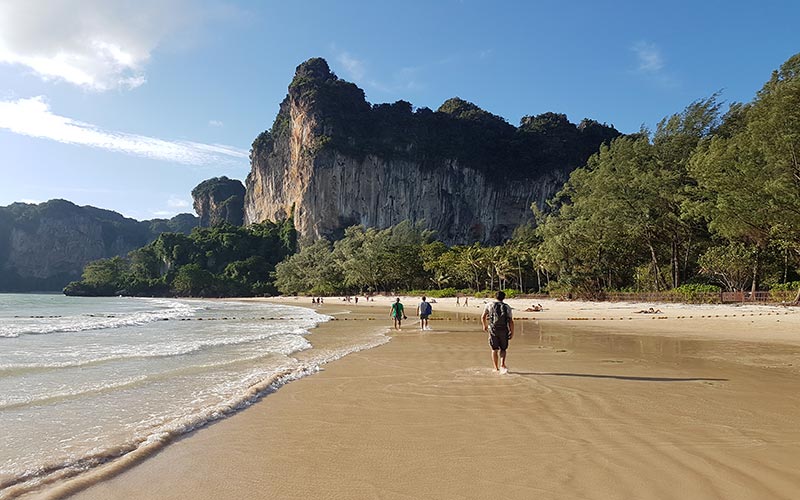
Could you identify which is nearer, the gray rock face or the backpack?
the backpack

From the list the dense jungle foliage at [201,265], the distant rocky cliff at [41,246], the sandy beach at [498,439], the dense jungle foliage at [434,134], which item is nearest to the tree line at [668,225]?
the sandy beach at [498,439]

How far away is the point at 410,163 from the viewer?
114000 millimetres

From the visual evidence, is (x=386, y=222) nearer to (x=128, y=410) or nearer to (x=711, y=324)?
(x=711, y=324)

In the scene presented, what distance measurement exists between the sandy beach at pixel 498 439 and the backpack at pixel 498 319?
737mm

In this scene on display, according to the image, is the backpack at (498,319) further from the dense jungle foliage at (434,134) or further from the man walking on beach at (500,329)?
the dense jungle foliage at (434,134)

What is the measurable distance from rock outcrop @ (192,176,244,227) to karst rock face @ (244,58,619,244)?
48386 millimetres

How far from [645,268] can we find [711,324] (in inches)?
1038

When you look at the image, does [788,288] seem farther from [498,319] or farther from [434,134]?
[434,134]

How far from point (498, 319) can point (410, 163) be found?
4248 inches

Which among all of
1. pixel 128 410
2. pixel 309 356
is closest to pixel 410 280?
pixel 309 356

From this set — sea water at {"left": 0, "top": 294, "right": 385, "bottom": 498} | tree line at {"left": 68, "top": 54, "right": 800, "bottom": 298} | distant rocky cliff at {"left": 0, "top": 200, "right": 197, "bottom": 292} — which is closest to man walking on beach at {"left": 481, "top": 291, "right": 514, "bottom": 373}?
sea water at {"left": 0, "top": 294, "right": 385, "bottom": 498}

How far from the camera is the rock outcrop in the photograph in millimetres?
171375

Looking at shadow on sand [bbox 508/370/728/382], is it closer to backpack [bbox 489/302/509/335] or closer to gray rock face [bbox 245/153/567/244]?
backpack [bbox 489/302/509/335]

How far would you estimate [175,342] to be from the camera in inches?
569
